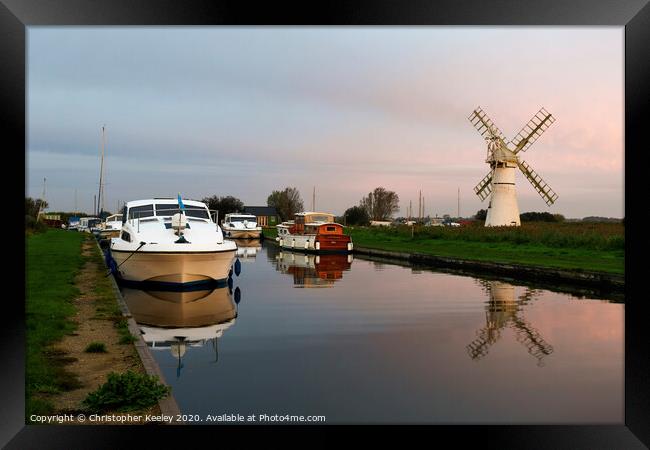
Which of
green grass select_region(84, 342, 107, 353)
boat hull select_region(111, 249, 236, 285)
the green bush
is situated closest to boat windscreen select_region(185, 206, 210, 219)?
boat hull select_region(111, 249, 236, 285)

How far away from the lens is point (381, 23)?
5398 mm

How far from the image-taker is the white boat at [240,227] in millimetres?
50000

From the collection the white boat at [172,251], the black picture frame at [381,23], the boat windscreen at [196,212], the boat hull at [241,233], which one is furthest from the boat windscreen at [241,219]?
the black picture frame at [381,23]

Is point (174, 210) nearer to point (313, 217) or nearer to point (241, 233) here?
point (313, 217)

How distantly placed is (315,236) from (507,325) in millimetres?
25530

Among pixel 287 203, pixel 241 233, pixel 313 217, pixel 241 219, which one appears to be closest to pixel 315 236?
pixel 313 217

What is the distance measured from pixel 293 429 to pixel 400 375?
3.36 m

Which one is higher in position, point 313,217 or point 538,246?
point 313,217

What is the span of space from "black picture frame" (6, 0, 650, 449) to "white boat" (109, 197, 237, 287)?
1053cm

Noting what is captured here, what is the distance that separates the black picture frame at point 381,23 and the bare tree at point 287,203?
78568mm

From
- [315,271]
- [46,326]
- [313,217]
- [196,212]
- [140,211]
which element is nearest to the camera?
[46,326]

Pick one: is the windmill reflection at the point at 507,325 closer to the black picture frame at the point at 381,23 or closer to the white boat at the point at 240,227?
the black picture frame at the point at 381,23

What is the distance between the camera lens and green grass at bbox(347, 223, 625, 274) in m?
23.0

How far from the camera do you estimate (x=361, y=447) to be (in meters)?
4.73
